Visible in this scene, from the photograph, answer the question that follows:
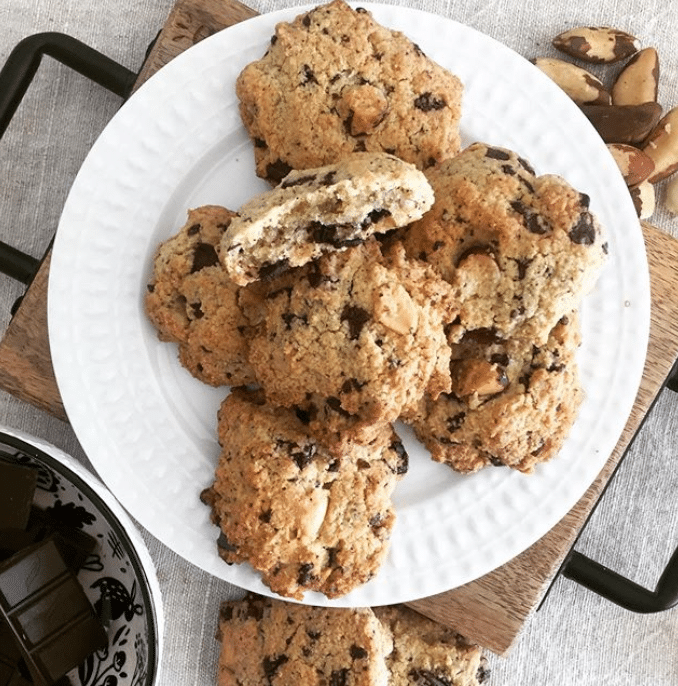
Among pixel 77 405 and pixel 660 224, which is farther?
pixel 660 224

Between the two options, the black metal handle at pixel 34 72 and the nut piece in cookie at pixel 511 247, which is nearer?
the nut piece in cookie at pixel 511 247

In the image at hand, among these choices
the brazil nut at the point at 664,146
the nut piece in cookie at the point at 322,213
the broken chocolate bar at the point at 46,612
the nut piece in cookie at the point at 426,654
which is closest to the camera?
the nut piece in cookie at the point at 322,213

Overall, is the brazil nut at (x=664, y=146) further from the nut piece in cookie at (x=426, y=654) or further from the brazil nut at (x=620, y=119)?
the nut piece in cookie at (x=426, y=654)

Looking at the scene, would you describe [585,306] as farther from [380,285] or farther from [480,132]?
[380,285]

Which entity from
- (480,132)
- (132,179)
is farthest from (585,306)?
(132,179)

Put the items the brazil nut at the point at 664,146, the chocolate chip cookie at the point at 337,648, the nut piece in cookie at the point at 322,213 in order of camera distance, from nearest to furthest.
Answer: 1. the nut piece in cookie at the point at 322,213
2. the chocolate chip cookie at the point at 337,648
3. the brazil nut at the point at 664,146

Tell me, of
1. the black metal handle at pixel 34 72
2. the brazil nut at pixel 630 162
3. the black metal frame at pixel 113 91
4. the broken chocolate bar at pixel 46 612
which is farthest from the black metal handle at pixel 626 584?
the black metal handle at pixel 34 72

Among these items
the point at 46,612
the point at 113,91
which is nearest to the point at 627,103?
the point at 113,91
